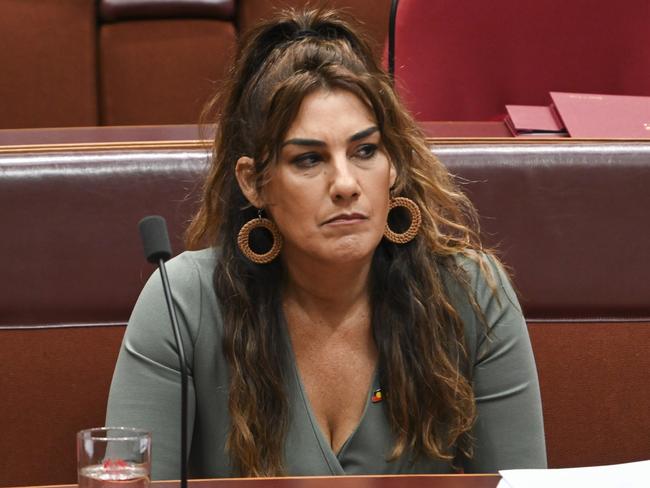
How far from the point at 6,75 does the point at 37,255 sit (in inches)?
30.9

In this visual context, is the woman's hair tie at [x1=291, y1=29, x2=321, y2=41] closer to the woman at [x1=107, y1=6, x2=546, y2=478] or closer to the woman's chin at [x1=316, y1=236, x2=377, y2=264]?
the woman at [x1=107, y1=6, x2=546, y2=478]

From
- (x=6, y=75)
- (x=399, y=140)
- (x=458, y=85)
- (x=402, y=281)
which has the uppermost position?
(x=6, y=75)

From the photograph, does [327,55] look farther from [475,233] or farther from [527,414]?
[527,414]

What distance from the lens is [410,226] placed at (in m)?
0.85

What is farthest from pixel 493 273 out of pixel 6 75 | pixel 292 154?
pixel 6 75

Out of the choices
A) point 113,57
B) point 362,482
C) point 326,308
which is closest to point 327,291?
point 326,308

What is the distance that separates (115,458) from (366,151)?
39 cm

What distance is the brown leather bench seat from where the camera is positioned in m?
0.90

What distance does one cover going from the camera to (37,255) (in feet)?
2.96

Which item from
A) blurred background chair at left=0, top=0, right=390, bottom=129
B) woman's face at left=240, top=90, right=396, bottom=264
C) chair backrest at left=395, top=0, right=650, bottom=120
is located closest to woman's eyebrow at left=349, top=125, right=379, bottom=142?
woman's face at left=240, top=90, right=396, bottom=264

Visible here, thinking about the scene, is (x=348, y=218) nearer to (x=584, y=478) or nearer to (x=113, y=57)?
(x=584, y=478)

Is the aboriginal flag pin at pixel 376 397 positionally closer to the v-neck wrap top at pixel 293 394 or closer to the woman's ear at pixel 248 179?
the v-neck wrap top at pixel 293 394

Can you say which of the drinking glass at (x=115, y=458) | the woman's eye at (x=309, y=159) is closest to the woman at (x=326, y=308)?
the woman's eye at (x=309, y=159)

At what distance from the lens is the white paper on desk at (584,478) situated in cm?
55
